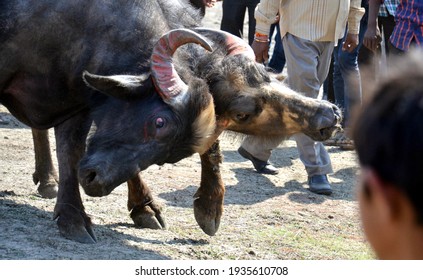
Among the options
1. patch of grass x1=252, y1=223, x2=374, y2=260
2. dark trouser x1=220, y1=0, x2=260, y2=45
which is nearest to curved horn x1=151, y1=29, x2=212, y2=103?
patch of grass x1=252, y1=223, x2=374, y2=260

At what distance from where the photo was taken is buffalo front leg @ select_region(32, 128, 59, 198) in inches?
279

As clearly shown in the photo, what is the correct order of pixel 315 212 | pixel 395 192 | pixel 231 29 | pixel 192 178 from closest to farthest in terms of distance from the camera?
pixel 395 192 → pixel 315 212 → pixel 192 178 → pixel 231 29

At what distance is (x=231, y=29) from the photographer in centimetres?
1052

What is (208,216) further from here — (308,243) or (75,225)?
(75,225)

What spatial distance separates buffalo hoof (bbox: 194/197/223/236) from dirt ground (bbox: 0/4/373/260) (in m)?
0.07

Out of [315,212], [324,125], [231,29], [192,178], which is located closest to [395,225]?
[324,125]

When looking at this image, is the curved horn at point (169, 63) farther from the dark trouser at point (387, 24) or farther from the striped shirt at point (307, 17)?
the dark trouser at point (387, 24)

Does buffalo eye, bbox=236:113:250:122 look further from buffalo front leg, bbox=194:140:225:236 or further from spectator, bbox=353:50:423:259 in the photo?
spectator, bbox=353:50:423:259

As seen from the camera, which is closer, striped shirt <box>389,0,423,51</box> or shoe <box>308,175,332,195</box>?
striped shirt <box>389,0,423,51</box>

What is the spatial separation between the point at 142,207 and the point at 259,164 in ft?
7.58

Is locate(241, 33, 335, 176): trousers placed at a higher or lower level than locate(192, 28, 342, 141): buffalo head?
lower

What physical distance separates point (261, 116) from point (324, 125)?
478 mm

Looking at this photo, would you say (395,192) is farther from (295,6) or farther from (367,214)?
(295,6)

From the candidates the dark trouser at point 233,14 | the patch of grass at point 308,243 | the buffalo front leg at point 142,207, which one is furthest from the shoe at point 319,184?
the dark trouser at point 233,14
